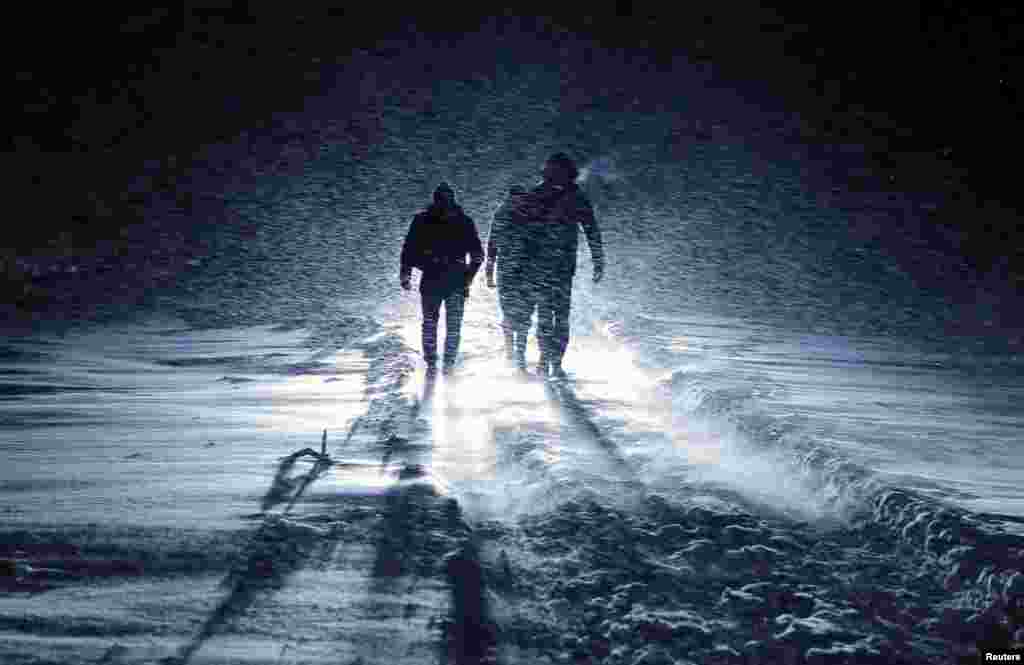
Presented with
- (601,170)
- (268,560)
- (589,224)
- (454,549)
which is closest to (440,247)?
(589,224)

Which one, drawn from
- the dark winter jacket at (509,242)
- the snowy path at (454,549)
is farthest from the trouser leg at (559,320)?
the snowy path at (454,549)

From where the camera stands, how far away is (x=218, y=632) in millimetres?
3441

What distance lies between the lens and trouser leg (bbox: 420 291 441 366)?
9.08 meters

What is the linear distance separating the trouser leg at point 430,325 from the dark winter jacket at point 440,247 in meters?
0.14

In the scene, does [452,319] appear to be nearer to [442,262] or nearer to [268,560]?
[442,262]

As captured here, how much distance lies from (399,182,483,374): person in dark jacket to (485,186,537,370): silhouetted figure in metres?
0.20

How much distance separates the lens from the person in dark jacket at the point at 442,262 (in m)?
9.12

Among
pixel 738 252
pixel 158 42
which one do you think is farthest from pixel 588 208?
A: pixel 158 42

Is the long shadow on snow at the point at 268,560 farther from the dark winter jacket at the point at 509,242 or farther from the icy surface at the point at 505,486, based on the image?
the dark winter jacket at the point at 509,242

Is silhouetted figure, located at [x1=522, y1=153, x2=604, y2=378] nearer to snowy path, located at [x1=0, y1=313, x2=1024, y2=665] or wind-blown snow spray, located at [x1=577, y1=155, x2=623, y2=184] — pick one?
snowy path, located at [x1=0, y1=313, x2=1024, y2=665]

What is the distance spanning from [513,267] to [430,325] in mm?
897

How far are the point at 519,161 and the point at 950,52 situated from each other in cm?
2537

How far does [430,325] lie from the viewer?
9.12 meters

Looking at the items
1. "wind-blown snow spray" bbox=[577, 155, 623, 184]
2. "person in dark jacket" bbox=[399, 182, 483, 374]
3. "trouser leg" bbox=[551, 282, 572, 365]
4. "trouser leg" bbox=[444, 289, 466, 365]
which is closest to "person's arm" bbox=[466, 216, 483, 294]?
"person in dark jacket" bbox=[399, 182, 483, 374]
